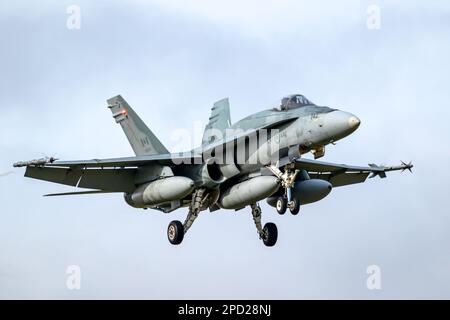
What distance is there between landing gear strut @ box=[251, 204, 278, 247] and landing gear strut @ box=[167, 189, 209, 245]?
A: 1857 mm

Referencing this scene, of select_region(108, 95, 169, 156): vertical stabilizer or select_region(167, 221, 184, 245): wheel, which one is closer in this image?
select_region(167, 221, 184, 245): wheel

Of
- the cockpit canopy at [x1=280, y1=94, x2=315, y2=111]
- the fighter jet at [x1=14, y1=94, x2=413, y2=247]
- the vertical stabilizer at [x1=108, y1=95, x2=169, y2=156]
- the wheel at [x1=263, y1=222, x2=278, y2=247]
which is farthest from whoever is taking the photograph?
the vertical stabilizer at [x1=108, y1=95, x2=169, y2=156]

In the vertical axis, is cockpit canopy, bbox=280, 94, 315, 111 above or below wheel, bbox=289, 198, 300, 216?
above

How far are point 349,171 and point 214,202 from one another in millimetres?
5403

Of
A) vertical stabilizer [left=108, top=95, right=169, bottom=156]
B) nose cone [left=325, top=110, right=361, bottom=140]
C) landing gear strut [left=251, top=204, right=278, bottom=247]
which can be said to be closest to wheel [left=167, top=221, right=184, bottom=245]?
landing gear strut [left=251, top=204, right=278, bottom=247]

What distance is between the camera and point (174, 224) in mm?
29828

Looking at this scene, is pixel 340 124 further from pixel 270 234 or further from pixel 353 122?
pixel 270 234

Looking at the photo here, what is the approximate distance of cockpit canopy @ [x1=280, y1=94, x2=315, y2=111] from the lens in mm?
27703

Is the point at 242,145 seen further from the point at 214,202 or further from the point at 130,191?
the point at 130,191

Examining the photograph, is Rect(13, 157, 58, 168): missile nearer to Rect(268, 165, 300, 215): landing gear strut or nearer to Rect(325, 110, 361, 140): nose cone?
Rect(268, 165, 300, 215): landing gear strut

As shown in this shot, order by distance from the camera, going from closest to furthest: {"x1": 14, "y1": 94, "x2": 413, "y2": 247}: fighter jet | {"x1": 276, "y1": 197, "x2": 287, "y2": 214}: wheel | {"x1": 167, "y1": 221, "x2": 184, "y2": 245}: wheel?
{"x1": 14, "y1": 94, "x2": 413, "y2": 247}: fighter jet
{"x1": 276, "y1": 197, "x2": 287, "y2": 214}: wheel
{"x1": 167, "y1": 221, "x2": 184, "y2": 245}: wheel
